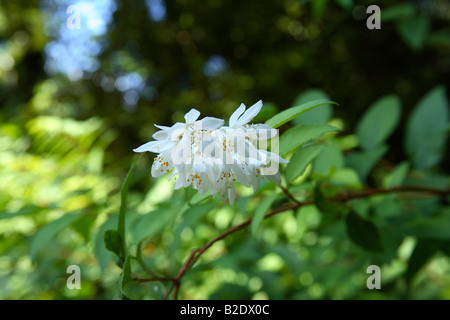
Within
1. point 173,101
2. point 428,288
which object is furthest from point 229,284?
point 173,101

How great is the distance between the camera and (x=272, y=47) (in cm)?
210

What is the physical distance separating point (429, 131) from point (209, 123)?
2.12 feet

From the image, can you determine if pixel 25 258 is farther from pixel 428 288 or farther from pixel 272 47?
pixel 272 47

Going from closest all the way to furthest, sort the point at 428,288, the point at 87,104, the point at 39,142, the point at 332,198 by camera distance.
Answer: the point at 332,198 → the point at 428,288 → the point at 39,142 → the point at 87,104

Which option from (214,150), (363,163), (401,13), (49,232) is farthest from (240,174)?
(401,13)

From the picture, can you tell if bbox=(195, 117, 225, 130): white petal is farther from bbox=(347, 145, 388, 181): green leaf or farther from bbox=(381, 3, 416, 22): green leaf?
bbox=(381, 3, 416, 22): green leaf

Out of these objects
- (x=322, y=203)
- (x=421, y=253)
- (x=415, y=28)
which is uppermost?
(x=415, y=28)

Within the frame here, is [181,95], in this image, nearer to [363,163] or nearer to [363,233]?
[363,163]

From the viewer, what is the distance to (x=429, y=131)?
833 mm

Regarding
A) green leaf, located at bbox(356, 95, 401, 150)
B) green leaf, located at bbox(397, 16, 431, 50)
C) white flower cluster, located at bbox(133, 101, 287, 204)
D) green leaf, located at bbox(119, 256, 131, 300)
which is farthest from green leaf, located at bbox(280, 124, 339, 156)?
green leaf, located at bbox(397, 16, 431, 50)

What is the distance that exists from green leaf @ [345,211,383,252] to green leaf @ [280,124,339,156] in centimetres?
19

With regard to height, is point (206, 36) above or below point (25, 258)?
above

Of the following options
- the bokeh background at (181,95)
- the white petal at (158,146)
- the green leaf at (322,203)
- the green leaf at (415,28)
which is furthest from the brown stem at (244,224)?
the green leaf at (415,28)
